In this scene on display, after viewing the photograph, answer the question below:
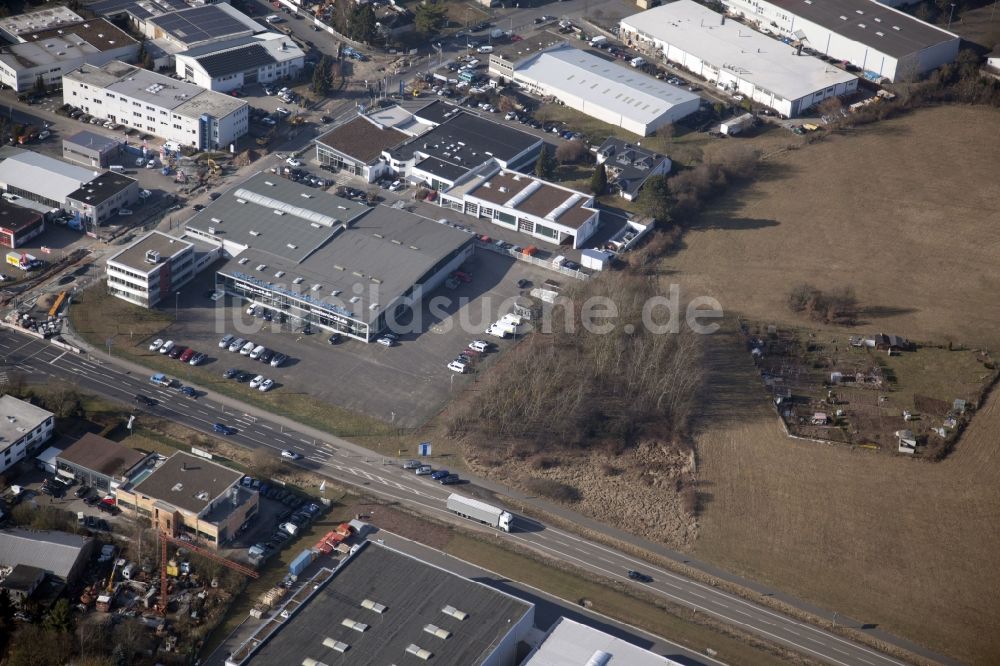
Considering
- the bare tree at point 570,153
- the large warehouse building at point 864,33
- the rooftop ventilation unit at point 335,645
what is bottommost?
the rooftop ventilation unit at point 335,645

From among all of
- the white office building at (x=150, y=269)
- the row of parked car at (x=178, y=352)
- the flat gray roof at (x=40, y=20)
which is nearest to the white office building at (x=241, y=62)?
the flat gray roof at (x=40, y=20)

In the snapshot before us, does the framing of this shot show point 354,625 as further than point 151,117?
No

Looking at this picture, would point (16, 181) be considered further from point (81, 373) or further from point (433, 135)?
point (433, 135)

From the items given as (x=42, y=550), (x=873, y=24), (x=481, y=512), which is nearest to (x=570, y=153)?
(x=873, y=24)

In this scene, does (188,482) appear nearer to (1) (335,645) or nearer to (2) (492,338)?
(1) (335,645)

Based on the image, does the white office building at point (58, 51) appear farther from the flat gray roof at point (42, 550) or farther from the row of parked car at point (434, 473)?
the row of parked car at point (434, 473)

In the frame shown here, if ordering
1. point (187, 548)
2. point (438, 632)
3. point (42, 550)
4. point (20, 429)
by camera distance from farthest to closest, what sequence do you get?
point (20, 429) → point (187, 548) → point (42, 550) → point (438, 632)

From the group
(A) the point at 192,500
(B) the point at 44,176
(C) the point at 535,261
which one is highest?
(B) the point at 44,176

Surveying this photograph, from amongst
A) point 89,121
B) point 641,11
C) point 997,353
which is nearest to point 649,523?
point 997,353
